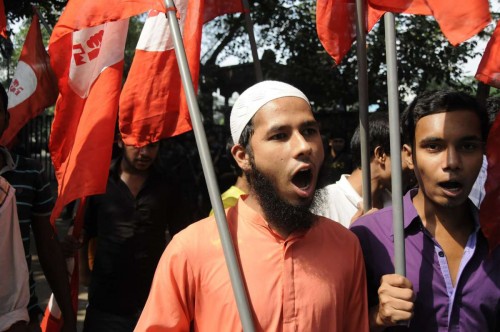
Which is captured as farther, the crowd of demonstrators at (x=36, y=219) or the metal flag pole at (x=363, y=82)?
the crowd of demonstrators at (x=36, y=219)

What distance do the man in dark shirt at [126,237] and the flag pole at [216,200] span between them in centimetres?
167

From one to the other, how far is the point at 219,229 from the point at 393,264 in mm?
613

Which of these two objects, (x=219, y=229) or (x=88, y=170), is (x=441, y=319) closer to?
(x=219, y=229)

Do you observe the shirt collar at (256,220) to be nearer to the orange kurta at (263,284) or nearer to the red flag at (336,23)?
the orange kurta at (263,284)

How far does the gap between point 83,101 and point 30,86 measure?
0.82 metres

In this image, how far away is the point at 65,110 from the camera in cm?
310

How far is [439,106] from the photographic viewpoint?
2.16 m

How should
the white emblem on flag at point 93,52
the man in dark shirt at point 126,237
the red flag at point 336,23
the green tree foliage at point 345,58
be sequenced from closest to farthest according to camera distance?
the red flag at point 336,23 → the white emblem on flag at point 93,52 → the man in dark shirt at point 126,237 → the green tree foliage at point 345,58

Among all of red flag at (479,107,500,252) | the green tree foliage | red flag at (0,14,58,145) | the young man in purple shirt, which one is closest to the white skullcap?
the young man in purple shirt

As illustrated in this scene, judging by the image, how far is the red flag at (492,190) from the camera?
2.15 metres

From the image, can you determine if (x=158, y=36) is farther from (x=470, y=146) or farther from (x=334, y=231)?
(x=470, y=146)

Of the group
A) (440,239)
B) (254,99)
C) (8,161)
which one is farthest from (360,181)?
(8,161)

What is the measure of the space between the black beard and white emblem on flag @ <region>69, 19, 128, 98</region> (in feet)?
4.24

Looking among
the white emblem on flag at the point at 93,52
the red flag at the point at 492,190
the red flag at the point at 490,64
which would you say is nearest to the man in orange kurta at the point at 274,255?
the red flag at the point at 492,190
